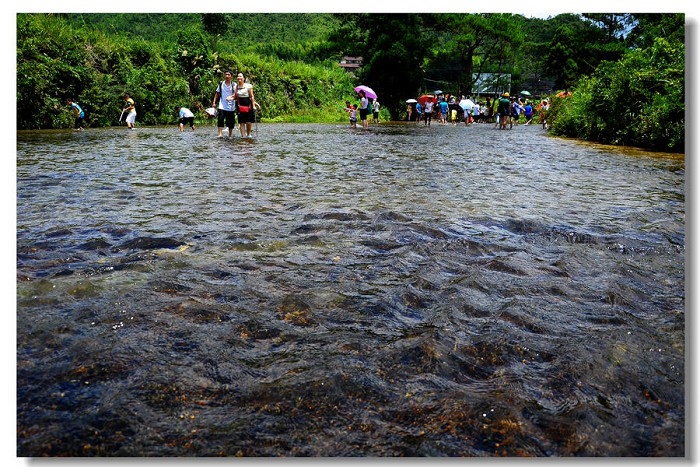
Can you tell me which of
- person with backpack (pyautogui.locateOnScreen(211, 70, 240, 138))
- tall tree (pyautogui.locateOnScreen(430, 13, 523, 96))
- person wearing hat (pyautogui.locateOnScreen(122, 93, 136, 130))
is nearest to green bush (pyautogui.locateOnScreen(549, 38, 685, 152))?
person with backpack (pyautogui.locateOnScreen(211, 70, 240, 138))

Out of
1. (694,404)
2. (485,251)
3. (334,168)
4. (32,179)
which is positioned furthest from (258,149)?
(694,404)

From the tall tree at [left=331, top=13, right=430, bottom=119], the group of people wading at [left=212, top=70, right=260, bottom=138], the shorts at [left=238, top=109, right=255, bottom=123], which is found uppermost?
the tall tree at [left=331, top=13, right=430, bottom=119]

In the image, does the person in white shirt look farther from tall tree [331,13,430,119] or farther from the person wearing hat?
tall tree [331,13,430,119]

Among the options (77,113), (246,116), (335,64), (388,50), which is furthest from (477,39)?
(246,116)

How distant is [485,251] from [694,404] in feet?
7.75

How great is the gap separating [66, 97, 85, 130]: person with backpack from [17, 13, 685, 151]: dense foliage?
11.6 inches

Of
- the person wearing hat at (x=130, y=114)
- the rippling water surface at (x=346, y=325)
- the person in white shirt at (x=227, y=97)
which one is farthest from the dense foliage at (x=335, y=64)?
the person in white shirt at (x=227, y=97)

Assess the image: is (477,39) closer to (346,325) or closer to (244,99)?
(244,99)

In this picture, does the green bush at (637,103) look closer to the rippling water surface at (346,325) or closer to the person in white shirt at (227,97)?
the rippling water surface at (346,325)

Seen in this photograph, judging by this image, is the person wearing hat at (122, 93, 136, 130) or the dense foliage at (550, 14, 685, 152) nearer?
the dense foliage at (550, 14, 685, 152)

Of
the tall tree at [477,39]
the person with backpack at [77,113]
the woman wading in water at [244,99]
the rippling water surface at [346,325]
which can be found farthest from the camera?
the tall tree at [477,39]

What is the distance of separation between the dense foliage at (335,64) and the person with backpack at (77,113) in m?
0.29

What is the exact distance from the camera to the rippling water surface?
203 centimetres

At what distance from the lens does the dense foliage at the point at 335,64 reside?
14.5m
